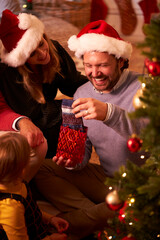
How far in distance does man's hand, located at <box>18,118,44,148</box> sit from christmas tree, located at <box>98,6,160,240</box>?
72 cm

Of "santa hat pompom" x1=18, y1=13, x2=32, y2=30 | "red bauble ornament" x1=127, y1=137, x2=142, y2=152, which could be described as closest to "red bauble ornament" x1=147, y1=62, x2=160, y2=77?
"red bauble ornament" x1=127, y1=137, x2=142, y2=152

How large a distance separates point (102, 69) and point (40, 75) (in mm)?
592

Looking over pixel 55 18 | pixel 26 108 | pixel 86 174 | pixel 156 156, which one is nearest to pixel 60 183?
pixel 86 174

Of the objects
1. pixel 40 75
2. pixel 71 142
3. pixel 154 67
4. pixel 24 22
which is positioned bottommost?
pixel 71 142

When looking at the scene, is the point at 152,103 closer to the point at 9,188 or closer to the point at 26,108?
the point at 9,188

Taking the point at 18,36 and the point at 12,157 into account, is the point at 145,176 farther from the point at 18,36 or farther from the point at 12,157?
the point at 18,36

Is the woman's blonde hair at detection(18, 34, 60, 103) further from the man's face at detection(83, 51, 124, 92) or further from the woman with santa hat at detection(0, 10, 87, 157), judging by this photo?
the man's face at detection(83, 51, 124, 92)

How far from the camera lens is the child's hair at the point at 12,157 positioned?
125 centimetres

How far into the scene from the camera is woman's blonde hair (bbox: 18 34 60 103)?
1887mm

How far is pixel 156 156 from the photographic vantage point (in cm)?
111

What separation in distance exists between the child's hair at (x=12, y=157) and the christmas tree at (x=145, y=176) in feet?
1.50

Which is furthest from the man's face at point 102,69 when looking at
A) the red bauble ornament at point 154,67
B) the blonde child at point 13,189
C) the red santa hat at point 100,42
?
the red bauble ornament at point 154,67

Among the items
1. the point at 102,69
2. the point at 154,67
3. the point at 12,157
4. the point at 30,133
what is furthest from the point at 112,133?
the point at 154,67

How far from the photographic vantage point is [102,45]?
4.85 ft
